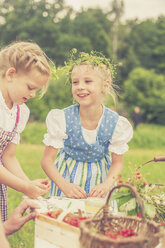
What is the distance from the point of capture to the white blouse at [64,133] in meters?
2.70

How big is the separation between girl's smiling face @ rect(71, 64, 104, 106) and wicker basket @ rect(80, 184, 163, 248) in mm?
1180

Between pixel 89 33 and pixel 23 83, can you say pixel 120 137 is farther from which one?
pixel 89 33

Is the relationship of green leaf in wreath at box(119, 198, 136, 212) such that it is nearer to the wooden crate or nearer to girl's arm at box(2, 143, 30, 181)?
the wooden crate

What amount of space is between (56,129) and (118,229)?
3.97 ft

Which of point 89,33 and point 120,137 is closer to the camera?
point 120,137

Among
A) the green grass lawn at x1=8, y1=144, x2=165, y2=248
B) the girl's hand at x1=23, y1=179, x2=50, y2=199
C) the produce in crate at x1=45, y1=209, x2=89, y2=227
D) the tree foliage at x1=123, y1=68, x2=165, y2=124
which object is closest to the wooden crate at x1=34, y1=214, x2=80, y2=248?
the produce in crate at x1=45, y1=209, x2=89, y2=227

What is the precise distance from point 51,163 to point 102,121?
1.82ft

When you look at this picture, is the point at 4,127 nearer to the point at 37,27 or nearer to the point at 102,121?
the point at 102,121

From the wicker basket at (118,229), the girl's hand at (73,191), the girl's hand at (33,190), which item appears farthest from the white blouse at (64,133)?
the wicker basket at (118,229)

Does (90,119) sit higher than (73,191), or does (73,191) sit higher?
(90,119)

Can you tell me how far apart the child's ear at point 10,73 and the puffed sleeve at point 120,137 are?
0.99 m

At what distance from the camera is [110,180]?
8.50ft

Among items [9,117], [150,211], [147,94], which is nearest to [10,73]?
[9,117]

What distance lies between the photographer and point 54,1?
2931 cm
